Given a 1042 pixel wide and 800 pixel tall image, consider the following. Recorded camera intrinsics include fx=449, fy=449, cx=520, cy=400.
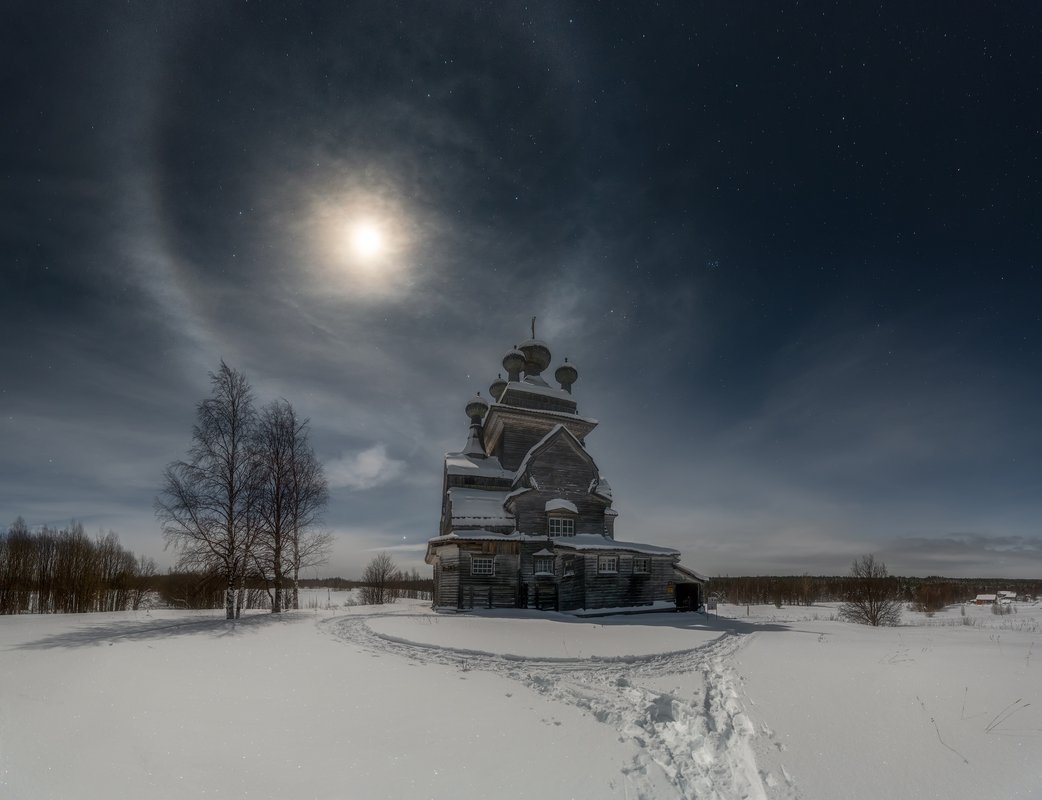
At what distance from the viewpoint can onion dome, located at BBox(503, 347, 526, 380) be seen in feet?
111

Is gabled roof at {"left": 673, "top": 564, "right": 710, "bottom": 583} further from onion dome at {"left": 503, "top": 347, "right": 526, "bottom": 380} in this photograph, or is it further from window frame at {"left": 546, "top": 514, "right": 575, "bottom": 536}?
onion dome at {"left": 503, "top": 347, "right": 526, "bottom": 380}

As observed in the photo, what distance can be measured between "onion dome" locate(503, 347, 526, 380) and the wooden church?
3.78 meters

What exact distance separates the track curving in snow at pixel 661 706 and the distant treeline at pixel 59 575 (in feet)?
91.9

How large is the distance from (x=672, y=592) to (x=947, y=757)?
22360 mm

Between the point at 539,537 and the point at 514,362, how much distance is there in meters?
13.7

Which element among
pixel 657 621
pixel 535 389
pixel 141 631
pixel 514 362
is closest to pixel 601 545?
pixel 657 621

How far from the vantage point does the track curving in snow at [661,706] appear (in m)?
4.70

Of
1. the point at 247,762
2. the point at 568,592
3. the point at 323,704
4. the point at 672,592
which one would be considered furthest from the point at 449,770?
the point at 672,592

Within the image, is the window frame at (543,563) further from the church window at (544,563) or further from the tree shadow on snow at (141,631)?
the tree shadow on snow at (141,631)

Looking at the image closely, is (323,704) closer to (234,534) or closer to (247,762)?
(247,762)

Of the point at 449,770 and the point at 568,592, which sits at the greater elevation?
the point at 449,770

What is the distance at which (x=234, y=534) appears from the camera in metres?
17.5

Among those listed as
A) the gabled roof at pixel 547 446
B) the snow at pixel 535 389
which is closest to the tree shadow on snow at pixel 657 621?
the gabled roof at pixel 547 446

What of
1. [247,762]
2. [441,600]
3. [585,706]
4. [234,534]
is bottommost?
[441,600]
